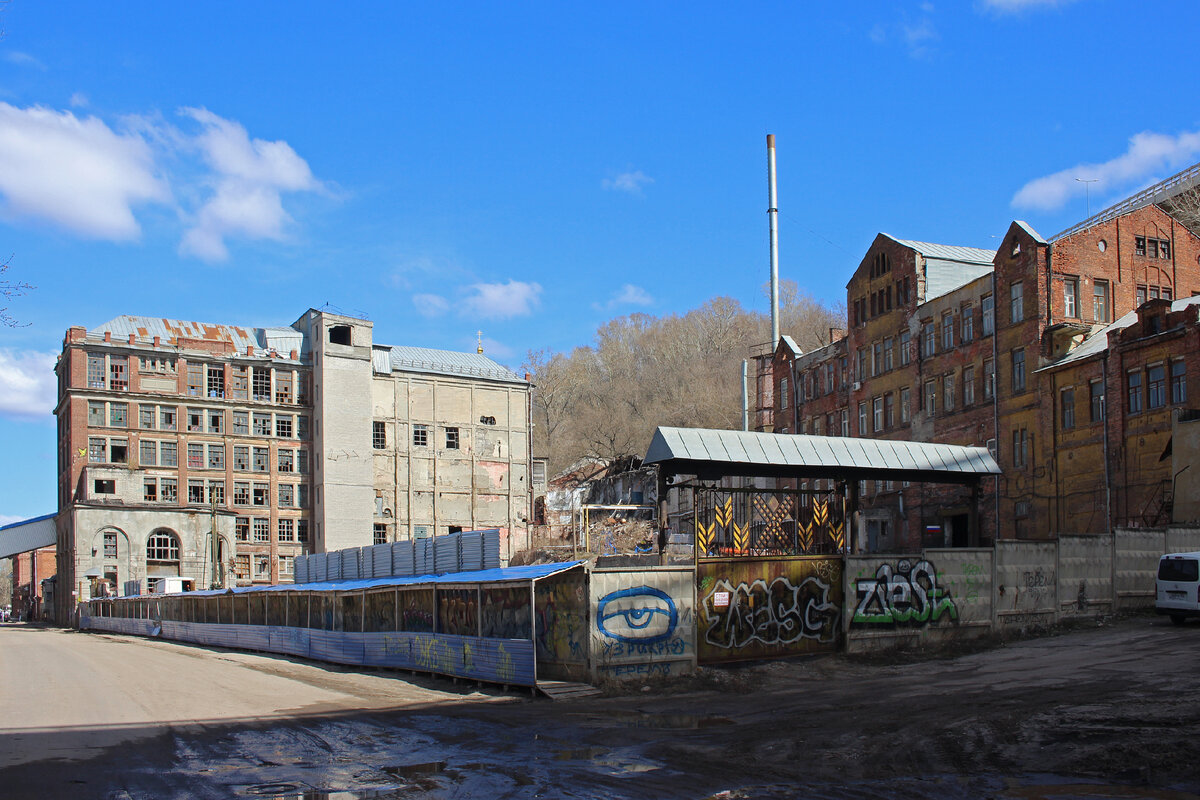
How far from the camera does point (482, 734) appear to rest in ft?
52.8

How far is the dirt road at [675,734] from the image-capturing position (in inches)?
458

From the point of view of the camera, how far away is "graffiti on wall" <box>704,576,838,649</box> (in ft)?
75.6

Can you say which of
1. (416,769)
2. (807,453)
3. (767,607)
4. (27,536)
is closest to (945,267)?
(807,453)

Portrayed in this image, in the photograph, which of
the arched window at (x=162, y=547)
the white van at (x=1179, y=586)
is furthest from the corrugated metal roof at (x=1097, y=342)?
the arched window at (x=162, y=547)

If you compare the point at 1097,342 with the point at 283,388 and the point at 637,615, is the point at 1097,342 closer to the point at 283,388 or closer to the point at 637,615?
the point at 637,615

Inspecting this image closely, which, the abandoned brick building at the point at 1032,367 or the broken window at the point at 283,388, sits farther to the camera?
the broken window at the point at 283,388

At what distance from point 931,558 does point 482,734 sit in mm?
14481

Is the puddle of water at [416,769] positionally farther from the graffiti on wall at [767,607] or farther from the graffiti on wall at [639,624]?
the graffiti on wall at [767,607]

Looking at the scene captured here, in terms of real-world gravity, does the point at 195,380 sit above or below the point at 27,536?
above

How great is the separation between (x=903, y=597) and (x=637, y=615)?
8107 millimetres

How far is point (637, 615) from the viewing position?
70.4 feet

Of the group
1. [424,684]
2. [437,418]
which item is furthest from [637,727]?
[437,418]

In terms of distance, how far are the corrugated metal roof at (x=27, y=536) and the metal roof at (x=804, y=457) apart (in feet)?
239

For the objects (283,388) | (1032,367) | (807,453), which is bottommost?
(807,453)
